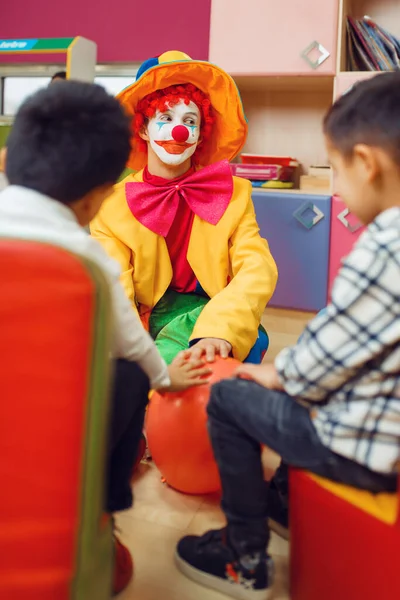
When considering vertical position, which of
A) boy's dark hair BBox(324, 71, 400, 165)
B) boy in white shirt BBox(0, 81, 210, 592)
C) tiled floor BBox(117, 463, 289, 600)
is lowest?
tiled floor BBox(117, 463, 289, 600)

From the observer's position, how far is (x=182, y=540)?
1.04 m

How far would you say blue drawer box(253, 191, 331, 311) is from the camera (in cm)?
207

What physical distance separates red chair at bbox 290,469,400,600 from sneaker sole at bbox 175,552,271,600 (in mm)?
62

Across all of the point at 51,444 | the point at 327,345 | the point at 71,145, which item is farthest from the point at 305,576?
the point at 71,145

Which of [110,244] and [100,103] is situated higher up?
[100,103]

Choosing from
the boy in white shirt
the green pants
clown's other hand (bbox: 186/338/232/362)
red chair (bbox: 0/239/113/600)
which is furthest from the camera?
the green pants

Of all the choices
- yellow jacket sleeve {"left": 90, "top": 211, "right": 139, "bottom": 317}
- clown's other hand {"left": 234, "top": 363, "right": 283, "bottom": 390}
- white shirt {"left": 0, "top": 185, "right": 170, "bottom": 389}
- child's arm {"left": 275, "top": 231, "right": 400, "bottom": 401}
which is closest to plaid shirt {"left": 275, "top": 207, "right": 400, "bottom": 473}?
child's arm {"left": 275, "top": 231, "right": 400, "bottom": 401}

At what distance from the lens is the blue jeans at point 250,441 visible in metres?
0.86

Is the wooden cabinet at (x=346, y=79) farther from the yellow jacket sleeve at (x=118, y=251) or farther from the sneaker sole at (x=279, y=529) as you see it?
the sneaker sole at (x=279, y=529)

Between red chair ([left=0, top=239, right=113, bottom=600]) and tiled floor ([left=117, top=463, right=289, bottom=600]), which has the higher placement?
red chair ([left=0, top=239, right=113, bottom=600])

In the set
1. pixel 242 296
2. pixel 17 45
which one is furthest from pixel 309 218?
pixel 17 45

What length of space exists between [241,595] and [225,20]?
6.15ft

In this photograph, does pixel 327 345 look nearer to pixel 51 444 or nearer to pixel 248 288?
pixel 51 444

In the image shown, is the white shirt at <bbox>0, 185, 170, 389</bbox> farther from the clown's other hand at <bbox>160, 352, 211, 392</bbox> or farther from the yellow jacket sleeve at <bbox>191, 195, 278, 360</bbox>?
the yellow jacket sleeve at <bbox>191, 195, 278, 360</bbox>
